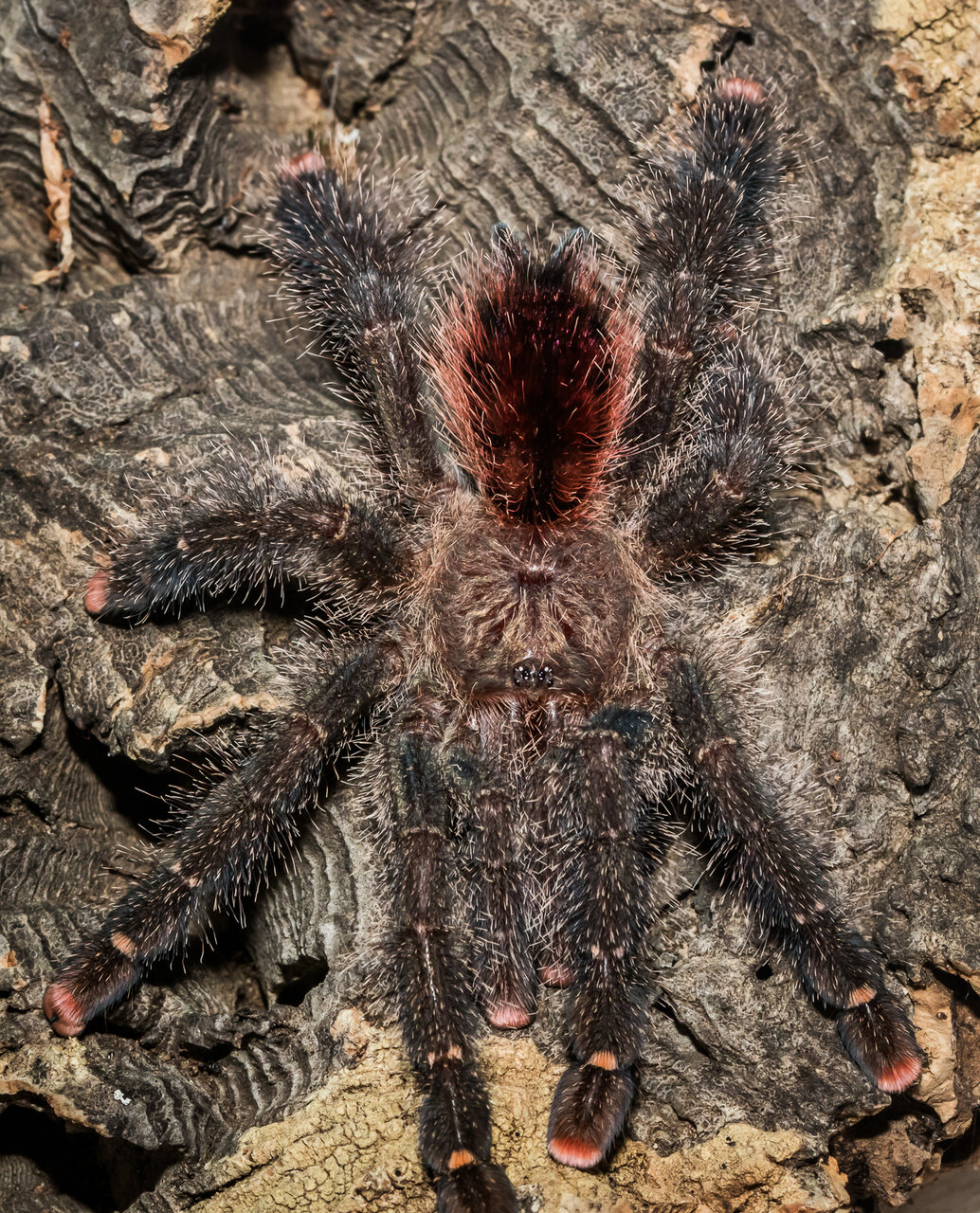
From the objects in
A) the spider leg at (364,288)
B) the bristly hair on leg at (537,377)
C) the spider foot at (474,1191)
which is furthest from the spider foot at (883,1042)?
the spider leg at (364,288)

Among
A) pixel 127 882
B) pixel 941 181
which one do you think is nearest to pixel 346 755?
pixel 127 882

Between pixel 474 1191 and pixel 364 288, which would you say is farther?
pixel 364 288

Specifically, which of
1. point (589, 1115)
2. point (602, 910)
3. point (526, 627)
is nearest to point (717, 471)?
point (526, 627)

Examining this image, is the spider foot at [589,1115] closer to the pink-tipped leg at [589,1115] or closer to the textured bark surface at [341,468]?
the pink-tipped leg at [589,1115]

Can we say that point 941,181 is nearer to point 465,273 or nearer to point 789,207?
point 789,207

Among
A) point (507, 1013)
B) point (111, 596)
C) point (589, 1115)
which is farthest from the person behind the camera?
point (111, 596)

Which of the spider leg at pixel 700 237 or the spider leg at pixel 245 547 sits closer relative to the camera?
the spider leg at pixel 245 547

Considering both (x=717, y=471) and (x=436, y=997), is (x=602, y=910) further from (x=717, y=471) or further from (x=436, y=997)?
(x=717, y=471)

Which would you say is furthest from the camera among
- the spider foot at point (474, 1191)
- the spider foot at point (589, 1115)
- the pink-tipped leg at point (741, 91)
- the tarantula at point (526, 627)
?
the pink-tipped leg at point (741, 91)
